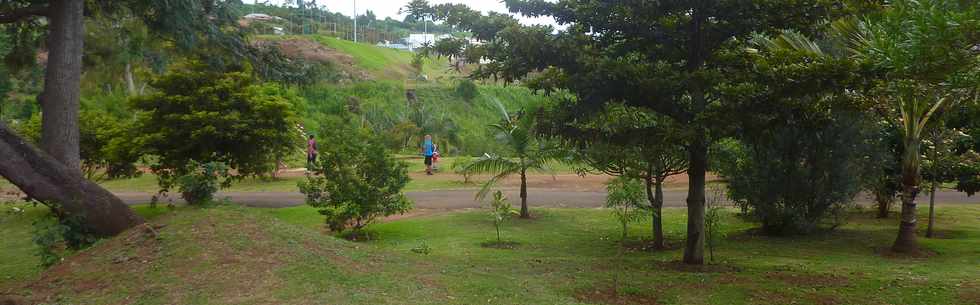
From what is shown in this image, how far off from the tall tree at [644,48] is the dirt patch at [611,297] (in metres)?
1.80

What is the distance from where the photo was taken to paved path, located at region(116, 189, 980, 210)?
17469 mm

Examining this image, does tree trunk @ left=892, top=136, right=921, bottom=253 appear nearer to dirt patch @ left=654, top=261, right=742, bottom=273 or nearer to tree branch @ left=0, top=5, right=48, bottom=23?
dirt patch @ left=654, top=261, right=742, bottom=273

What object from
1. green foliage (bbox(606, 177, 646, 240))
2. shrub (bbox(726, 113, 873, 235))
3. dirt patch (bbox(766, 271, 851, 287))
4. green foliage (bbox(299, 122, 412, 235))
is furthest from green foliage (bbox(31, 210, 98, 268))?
shrub (bbox(726, 113, 873, 235))

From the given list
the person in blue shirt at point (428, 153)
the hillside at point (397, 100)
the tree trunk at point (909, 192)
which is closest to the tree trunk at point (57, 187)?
the tree trunk at point (909, 192)

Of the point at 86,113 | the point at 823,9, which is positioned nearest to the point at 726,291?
the point at 823,9

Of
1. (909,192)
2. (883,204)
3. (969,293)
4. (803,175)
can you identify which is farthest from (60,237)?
(883,204)

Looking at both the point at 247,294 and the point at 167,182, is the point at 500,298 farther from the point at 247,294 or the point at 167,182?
the point at 167,182

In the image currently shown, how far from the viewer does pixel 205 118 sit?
1447 centimetres

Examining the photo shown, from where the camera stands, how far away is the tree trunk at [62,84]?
10773mm

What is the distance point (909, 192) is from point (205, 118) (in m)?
12.5

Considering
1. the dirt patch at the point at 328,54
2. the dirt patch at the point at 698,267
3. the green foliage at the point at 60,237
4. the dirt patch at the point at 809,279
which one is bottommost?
the dirt patch at the point at 698,267

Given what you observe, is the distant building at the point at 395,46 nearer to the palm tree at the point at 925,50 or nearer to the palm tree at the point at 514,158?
the palm tree at the point at 514,158

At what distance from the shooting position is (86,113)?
59.4 ft

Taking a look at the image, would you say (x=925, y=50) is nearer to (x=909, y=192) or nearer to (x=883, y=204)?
(x=909, y=192)
